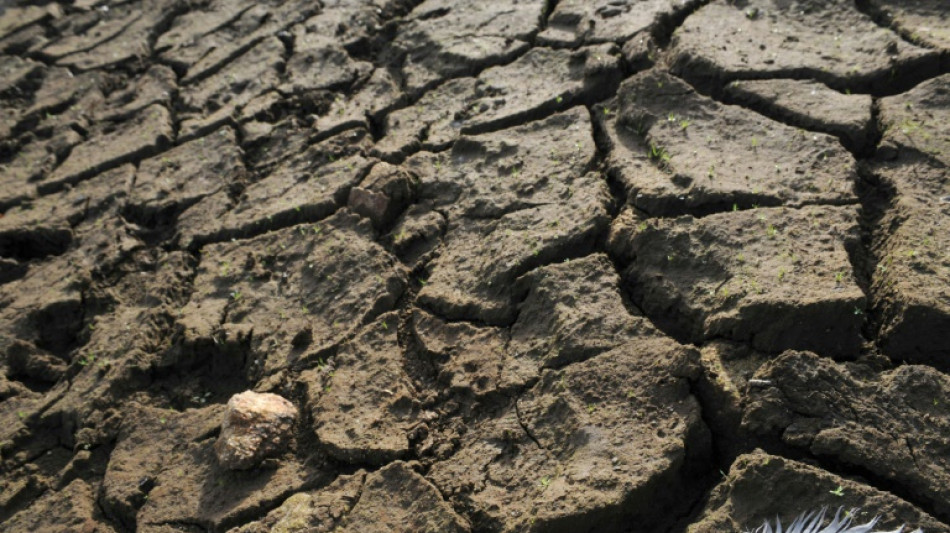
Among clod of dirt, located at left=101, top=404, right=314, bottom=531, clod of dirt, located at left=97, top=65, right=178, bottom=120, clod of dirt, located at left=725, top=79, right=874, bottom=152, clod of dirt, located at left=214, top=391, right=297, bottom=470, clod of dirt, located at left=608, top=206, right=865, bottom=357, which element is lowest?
clod of dirt, located at left=101, top=404, right=314, bottom=531

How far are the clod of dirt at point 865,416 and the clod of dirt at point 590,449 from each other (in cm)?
19

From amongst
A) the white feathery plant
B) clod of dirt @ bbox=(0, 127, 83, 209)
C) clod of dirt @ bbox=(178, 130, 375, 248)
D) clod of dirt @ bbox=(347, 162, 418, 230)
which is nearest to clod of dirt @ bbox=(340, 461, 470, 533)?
the white feathery plant

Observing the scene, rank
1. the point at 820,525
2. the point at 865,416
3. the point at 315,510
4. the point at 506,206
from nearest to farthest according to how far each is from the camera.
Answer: the point at 820,525 → the point at 865,416 → the point at 315,510 → the point at 506,206

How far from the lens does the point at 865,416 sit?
1882mm

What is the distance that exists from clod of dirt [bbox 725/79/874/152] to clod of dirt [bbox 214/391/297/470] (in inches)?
69.3

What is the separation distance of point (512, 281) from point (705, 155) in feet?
2.41

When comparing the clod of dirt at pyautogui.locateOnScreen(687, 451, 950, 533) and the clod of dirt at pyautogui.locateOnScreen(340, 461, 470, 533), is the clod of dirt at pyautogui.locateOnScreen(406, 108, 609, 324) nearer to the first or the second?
the clod of dirt at pyautogui.locateOnScreen(340, 461, 470, 533)

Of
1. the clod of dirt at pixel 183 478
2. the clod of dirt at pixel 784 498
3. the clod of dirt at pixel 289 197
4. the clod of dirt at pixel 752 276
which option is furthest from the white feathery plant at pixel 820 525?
the clod of dirt at pixel 289 197

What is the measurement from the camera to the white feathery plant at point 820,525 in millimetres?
1686

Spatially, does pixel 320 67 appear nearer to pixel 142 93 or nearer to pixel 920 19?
pixel 142 93

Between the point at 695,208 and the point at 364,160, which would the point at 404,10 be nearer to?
the point at 364,160

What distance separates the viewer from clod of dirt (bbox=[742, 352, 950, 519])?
1.79m

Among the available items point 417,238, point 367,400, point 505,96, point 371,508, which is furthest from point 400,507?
point 505,96

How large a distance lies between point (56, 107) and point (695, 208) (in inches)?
128
